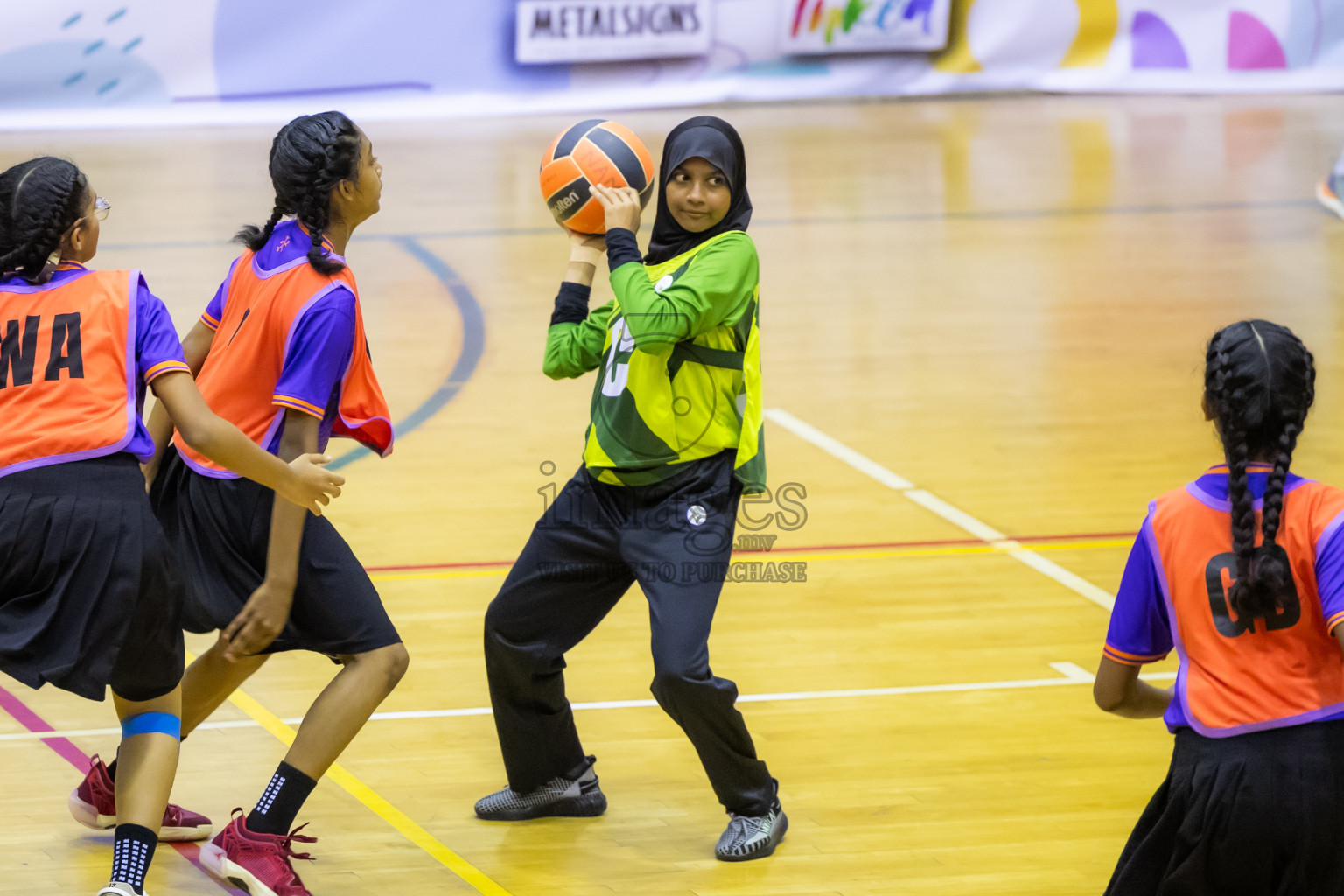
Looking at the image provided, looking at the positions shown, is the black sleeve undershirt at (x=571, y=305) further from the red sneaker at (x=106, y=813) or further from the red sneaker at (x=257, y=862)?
the red sneaker at (x=106, y=813)

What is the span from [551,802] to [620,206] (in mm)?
1518

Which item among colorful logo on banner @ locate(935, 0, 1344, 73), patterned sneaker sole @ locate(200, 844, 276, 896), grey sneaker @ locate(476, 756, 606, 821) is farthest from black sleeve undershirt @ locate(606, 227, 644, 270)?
colorful logo on banner @ locate(935, 0, 1344, 73)

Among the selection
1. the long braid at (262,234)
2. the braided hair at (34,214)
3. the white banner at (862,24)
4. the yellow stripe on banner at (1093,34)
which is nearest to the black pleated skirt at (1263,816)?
the long braid at (262,234)

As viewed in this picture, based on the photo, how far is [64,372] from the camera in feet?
10.5

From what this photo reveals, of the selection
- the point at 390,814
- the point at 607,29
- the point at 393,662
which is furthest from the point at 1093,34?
the point at 393,662

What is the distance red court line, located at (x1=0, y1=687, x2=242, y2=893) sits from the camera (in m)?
3.93

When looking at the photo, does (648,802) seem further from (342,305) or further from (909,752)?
(342,305)

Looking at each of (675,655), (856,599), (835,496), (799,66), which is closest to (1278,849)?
(675,655)

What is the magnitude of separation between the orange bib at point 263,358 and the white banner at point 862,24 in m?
12.9

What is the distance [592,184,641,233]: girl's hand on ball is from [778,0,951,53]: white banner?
40.7ft

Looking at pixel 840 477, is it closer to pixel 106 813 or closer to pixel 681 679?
pixel 681 679

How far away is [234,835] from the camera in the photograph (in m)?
3.64

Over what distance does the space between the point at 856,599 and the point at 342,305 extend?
2.77 meters

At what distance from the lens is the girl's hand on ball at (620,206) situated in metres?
3.85
